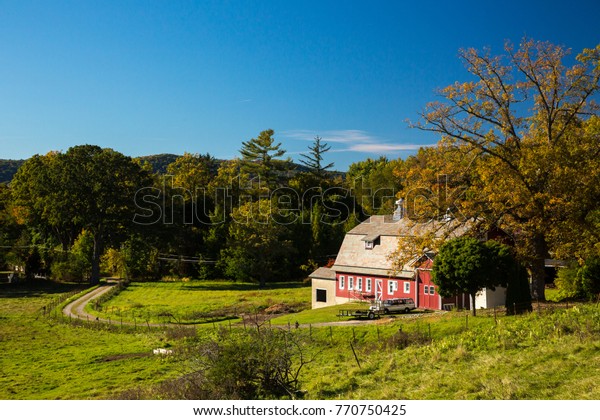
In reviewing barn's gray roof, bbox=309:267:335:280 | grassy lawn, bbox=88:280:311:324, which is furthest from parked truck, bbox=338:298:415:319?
grassy lawn, bbox=88:280:311:324

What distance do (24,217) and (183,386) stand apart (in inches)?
2402

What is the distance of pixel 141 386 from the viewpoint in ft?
67.1

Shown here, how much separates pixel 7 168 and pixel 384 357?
117006 millimetres

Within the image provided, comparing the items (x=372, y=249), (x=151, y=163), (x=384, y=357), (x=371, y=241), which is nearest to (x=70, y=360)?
(x=384, y=357)

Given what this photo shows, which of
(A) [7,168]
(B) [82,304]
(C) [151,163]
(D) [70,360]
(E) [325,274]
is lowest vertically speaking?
(D) [70,360]

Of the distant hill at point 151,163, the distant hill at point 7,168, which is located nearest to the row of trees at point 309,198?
the distant hill at point 151,163

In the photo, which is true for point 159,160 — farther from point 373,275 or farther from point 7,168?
point 373,275

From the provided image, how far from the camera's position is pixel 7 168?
118 metres

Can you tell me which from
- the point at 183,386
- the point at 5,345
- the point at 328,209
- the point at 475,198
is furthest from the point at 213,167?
the point at 183,386

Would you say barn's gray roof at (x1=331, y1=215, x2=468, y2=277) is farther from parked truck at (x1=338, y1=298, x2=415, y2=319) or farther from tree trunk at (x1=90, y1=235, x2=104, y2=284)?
tree trunk at (x1=90, y1=235, x2=104, y2=284)

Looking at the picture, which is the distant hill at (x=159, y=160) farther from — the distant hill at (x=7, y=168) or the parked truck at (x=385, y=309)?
the parked truck at (x=385, y=309)

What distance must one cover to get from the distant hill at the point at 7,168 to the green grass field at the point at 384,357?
3316 inches

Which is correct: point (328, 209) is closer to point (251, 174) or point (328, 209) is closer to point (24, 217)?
point (251, 174)

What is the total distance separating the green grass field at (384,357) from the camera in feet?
47.8
